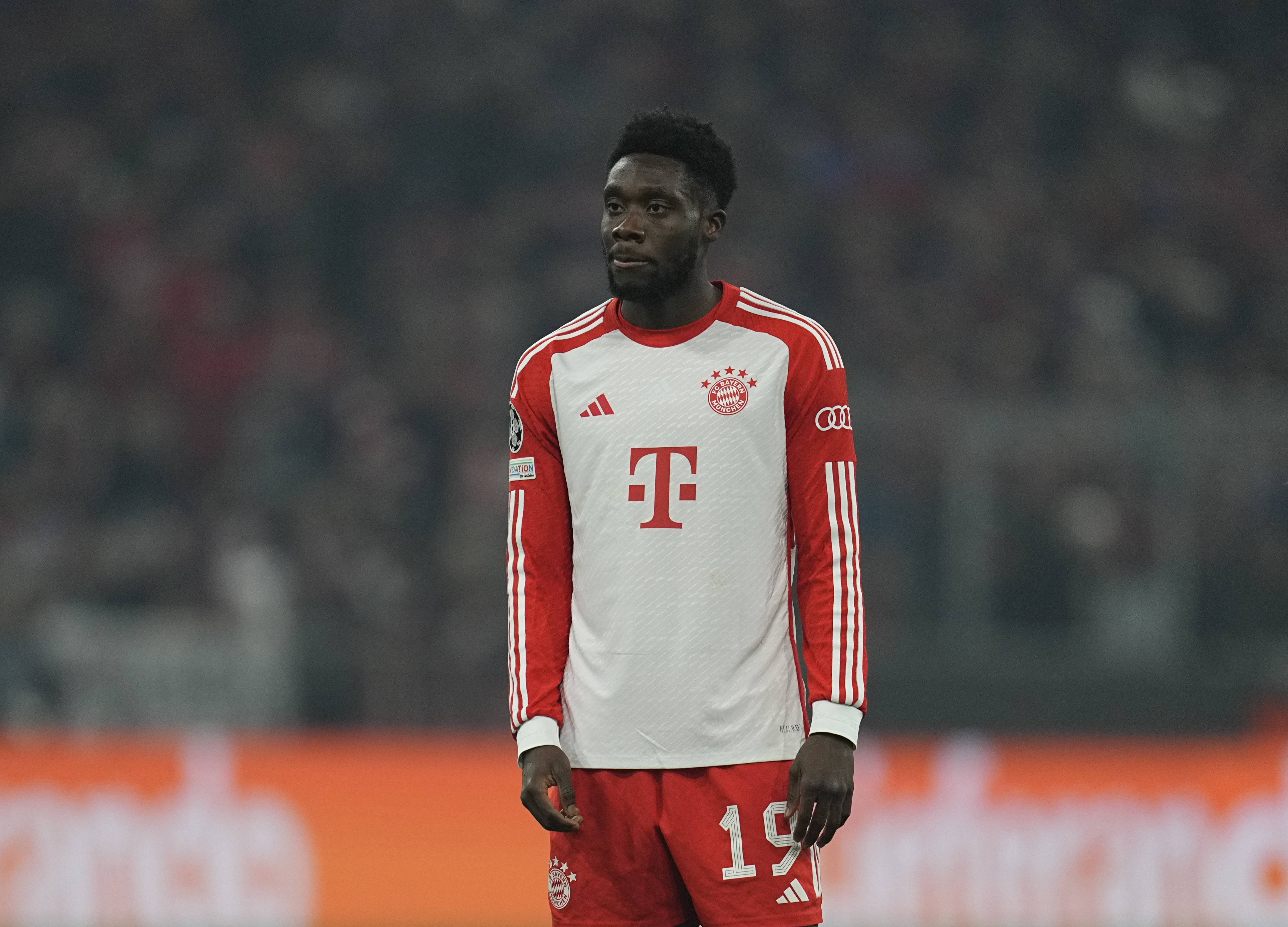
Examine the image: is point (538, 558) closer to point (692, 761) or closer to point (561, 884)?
point (692, 761)

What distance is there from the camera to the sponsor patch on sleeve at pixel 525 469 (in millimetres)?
2742

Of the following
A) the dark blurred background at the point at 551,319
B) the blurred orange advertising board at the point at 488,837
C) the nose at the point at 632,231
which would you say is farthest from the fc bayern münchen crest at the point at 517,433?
the dark blurred background at the point at 551,319

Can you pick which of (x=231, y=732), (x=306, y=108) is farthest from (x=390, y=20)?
(x=231, y=732)

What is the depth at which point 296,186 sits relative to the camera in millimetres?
9703

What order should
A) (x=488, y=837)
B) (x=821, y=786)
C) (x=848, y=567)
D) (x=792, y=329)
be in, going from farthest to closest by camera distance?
(x=488, y=837), (x=792, y=329), (x=848, y=567), (x=821, y=786)

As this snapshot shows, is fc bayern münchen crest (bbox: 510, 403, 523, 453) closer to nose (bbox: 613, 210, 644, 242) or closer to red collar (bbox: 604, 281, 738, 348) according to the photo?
red collar (bbox: 604, 281, 738, 348)

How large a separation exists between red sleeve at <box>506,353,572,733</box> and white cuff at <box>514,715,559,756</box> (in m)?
0.04

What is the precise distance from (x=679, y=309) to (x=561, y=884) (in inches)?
36.1

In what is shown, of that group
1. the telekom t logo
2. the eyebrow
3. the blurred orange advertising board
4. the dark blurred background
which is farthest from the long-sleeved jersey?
the dark blurred background

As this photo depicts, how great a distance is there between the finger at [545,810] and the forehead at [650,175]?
916 millimetres

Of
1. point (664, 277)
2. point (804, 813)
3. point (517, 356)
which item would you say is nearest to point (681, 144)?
point (664, 277)

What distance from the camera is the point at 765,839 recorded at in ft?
8.48

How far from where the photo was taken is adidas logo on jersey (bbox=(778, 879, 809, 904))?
2.58 meters

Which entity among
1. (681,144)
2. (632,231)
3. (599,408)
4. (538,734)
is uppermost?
(681,144)
